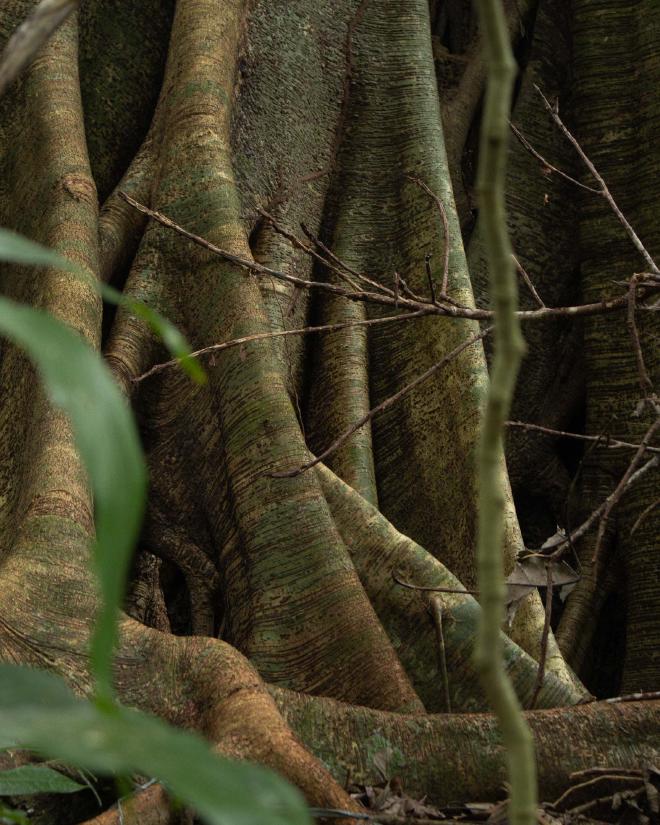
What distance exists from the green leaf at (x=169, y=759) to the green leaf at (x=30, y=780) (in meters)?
0.58

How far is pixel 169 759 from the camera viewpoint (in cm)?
46

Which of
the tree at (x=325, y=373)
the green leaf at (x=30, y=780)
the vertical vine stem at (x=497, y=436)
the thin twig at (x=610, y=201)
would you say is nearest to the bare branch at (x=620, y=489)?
the tree at (x=325, y=373)

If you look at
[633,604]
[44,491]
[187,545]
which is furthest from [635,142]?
[44,491]

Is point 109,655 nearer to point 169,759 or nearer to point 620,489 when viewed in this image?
point 169,759

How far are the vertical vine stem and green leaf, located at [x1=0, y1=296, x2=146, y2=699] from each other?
7.5 inches

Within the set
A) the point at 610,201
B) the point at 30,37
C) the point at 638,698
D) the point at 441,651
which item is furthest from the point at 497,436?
the point at 441,651

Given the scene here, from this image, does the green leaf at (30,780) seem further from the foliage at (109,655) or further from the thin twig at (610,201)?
the thin twig at (610,201)

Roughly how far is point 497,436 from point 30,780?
68 centimetres

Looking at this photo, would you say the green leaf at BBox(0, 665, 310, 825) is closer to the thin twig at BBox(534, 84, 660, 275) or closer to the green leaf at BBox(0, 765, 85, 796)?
the green leaf at BBox(0, 765, 85, 796)

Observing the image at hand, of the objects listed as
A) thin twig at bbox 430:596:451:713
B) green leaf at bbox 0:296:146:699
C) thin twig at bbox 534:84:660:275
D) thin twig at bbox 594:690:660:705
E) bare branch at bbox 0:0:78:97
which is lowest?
thin twig at bbox 594:690:660:705

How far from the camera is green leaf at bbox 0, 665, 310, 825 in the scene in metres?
0.45

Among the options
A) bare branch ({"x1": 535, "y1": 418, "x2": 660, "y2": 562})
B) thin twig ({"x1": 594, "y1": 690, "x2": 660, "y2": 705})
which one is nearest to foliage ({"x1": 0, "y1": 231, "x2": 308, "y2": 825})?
bare branch ({"x1": 535, "y1": 418, "x2": 660, "y2": 562})

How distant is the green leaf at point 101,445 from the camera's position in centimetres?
45

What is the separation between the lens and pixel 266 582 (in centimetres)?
241
